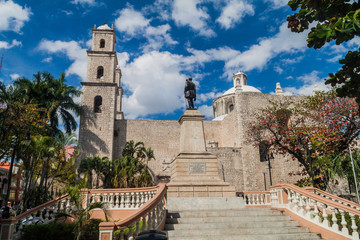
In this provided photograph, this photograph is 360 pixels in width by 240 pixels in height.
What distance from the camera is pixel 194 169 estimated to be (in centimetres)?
1193

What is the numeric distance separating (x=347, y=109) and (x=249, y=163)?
493 inches

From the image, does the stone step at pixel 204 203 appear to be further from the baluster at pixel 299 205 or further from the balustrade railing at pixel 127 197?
the baluster at pixel 299 205

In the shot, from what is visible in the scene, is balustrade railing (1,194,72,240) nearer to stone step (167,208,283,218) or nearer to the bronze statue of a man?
stone step (167,208,283,218)

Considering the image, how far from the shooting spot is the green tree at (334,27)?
4656 millimetres

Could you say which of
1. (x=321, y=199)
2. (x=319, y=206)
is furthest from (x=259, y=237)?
(x=319, y=206)

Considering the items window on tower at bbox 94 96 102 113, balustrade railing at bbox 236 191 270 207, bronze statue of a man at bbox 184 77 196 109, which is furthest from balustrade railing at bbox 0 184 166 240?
window on tower at bbox 94 96 102 113

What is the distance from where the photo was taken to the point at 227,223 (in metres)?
8.07

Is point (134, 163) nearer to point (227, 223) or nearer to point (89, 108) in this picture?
point (89, 108)

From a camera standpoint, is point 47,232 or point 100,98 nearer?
point 47,232

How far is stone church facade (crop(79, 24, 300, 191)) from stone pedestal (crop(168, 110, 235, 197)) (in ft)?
45.8

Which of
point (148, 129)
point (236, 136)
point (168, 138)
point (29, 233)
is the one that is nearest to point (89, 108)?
point (148, 129)

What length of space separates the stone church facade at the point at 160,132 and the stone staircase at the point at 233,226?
17579 mm

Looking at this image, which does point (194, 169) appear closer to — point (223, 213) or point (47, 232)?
point (223, 213)

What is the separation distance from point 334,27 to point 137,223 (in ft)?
17.9
